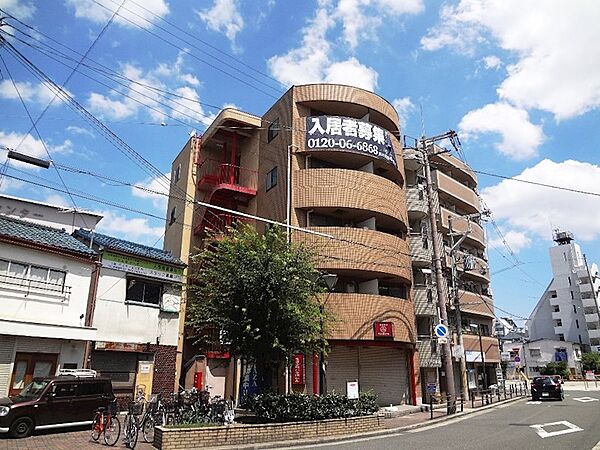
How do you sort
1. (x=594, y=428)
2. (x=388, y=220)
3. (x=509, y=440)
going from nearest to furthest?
(x=509, y=440) → (x=594, y=428) → (x=388, y=220)

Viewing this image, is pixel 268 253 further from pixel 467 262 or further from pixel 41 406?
pixel 467 262

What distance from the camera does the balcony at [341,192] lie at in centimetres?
2552

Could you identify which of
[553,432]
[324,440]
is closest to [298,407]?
[324,440]

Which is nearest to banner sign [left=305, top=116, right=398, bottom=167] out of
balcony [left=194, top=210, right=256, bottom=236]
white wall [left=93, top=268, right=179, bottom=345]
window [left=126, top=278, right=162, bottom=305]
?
balcony [left=194, top=210, right=256, bottom=236]

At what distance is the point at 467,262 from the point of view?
35.3 m

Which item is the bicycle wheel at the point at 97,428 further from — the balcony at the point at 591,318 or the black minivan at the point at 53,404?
the balcony at the point at 591,318

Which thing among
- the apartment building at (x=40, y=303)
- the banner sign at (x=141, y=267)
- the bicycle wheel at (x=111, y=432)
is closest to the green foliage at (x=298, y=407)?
the bicycle wheel at (x=111, y=432)

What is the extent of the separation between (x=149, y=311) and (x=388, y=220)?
598 inches

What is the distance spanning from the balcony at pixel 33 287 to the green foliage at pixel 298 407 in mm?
9744

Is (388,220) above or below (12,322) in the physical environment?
above

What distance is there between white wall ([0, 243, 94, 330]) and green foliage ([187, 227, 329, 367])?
6.12 m

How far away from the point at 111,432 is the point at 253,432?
13.0ft

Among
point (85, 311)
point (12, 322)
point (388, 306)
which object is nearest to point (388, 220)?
point (388, 306)

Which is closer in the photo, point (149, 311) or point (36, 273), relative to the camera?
point (36, 273)
